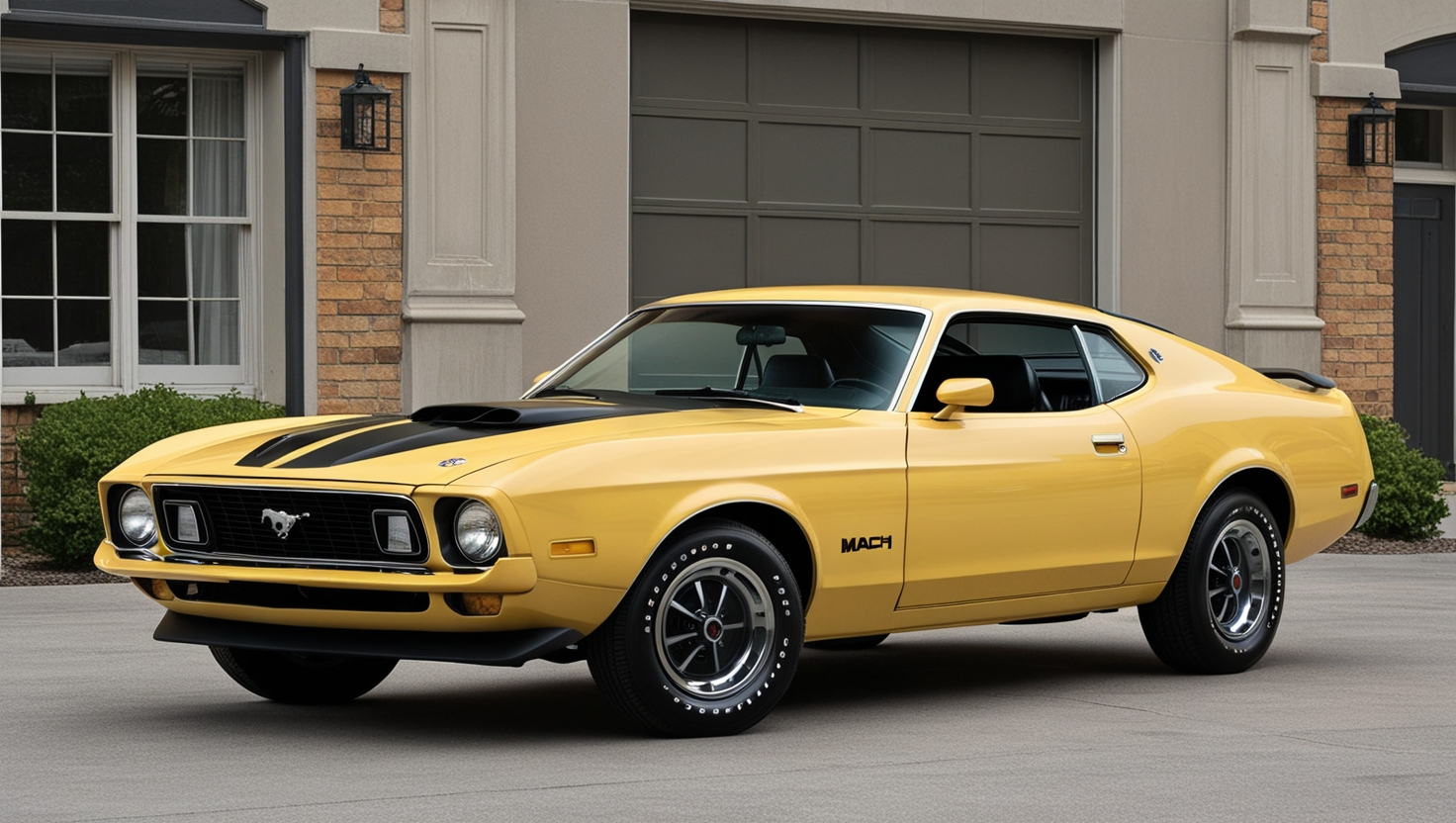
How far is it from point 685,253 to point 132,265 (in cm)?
382

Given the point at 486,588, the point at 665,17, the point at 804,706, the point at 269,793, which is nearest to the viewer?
the point at 269,793

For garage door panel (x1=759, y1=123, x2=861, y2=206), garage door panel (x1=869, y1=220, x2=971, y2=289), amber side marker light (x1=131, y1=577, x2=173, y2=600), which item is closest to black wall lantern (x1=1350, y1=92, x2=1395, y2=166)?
garage door panel (x1=869, y1=220, x2=971, y2=289)

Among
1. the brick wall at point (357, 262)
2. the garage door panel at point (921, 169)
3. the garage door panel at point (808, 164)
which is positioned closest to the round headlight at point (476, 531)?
the brick wall at point (357, 262)

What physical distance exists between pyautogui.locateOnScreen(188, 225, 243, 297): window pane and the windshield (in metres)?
6.51

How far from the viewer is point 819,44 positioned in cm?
1535

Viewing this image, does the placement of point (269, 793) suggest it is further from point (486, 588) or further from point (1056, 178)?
point (1056, 178)

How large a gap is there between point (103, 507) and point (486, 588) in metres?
1.64

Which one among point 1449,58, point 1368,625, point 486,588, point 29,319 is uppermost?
point 1449,58

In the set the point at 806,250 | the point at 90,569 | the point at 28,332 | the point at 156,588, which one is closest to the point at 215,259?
the point at 28,332

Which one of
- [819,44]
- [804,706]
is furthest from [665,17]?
[804,706]

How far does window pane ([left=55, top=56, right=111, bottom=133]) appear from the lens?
13.5m

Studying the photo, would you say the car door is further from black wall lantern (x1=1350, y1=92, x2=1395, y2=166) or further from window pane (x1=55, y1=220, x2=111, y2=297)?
black wall lantern (x1=1350, y1=92, x2=1395, y2=166)

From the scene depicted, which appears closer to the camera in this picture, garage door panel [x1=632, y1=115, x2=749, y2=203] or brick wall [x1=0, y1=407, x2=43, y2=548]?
brick wall [x1=0, y1=407, x2=43, y2=548]

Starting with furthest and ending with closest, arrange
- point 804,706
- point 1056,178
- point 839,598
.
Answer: point 1056,178
point 804,706
point 839,598
